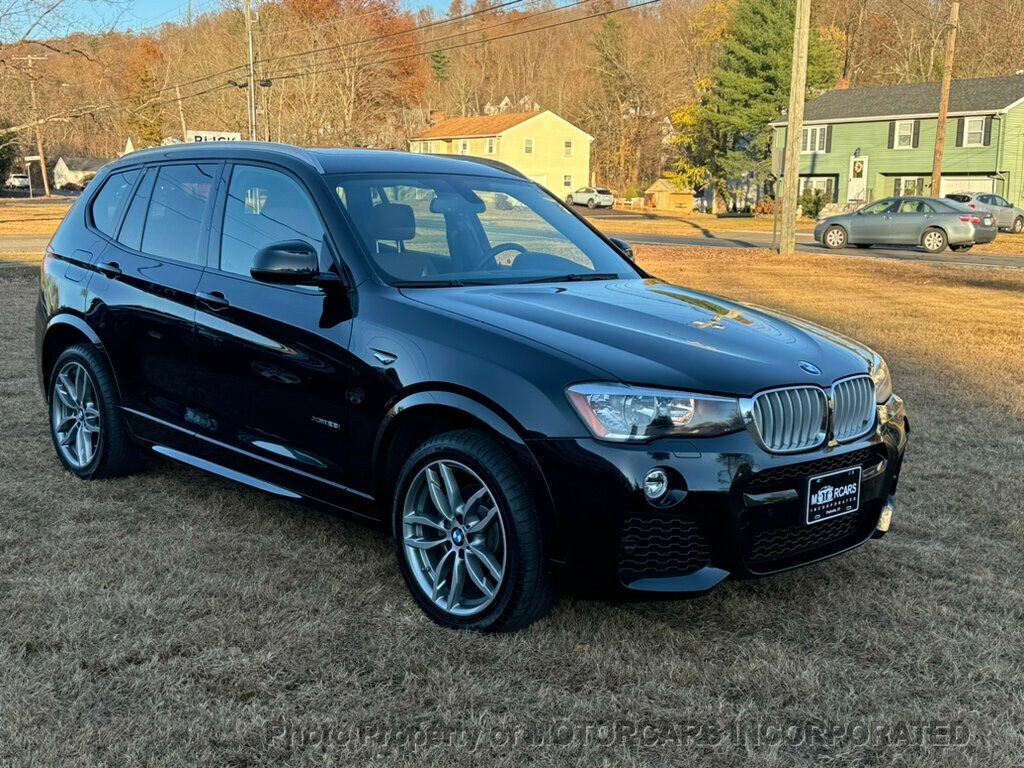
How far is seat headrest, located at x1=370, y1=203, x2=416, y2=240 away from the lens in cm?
420

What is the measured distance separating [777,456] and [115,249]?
3.66m

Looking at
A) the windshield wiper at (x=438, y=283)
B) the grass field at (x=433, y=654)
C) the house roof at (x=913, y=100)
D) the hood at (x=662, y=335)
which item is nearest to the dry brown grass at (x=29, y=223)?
the grass field at (x=433, y=654)

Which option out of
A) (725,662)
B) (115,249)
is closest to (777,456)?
(725,662)

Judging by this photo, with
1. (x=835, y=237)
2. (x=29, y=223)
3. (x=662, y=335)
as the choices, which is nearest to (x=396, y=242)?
(x=662, y=335)

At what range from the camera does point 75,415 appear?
555cm

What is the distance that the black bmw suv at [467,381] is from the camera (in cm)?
325

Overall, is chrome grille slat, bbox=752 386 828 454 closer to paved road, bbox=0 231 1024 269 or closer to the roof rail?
the roof rail

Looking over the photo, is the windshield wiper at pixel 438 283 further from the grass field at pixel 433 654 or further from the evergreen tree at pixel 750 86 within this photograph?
the evergreen tree at pixel 750 86

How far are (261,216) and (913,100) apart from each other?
176 feet

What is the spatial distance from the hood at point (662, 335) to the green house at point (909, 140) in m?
45.5

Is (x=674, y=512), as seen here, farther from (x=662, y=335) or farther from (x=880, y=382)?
(x=880, y=382)

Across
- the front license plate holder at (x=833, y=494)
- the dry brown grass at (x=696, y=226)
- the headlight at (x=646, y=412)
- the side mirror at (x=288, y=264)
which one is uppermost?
the side mirror at (x=288, y=264)

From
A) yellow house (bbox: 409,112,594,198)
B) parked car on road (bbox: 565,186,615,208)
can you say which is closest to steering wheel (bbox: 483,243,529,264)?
parked car on road (bbox: 565,186,615,208)

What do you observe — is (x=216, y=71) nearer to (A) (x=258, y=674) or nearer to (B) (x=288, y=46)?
(B) (x=288, y=46)
